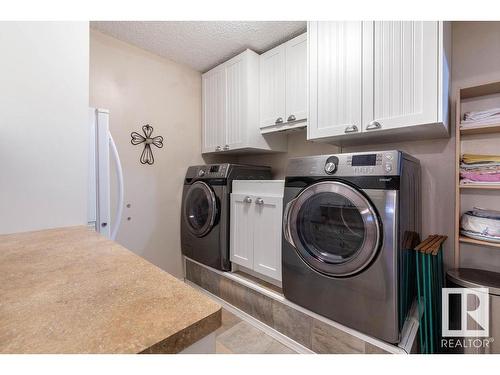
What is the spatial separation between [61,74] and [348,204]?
1653mm

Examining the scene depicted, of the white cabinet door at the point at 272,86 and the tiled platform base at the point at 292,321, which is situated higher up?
the white cabinet door at the point at 272,86

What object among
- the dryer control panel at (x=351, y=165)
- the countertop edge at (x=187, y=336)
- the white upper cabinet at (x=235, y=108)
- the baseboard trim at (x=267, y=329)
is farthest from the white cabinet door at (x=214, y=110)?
the countertop edge at (x=187, y=336)

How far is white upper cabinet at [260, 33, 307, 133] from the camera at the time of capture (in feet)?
6.37

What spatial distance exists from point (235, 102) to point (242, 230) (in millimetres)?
1249

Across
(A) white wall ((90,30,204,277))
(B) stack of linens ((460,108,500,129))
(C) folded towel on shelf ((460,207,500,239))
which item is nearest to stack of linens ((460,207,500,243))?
(C) folded towel on shelf ((460,207,500,239))

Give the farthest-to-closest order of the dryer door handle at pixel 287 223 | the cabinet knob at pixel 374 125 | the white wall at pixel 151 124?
the white wall at pixel 151 124 → the dryer door handle at pixel 287 223 → the cabinet knob at pixel 374 125

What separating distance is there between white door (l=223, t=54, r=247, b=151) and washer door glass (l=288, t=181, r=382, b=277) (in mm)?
1047

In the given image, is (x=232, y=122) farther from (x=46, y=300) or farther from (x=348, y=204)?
(x=46, y=300)

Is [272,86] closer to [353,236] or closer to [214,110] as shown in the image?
[214,110]

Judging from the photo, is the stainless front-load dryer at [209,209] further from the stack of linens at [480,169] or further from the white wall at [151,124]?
the stack of linens at [480,169]

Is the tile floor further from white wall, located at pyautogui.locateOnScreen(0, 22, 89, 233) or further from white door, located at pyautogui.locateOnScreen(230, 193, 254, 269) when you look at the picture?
white wall, located at pyautogui.locateOnScreen(0, 22, 89, 233)

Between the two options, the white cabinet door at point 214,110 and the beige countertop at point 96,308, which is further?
the white cabinet door at point 214,110

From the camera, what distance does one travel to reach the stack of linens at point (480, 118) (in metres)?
1.34
